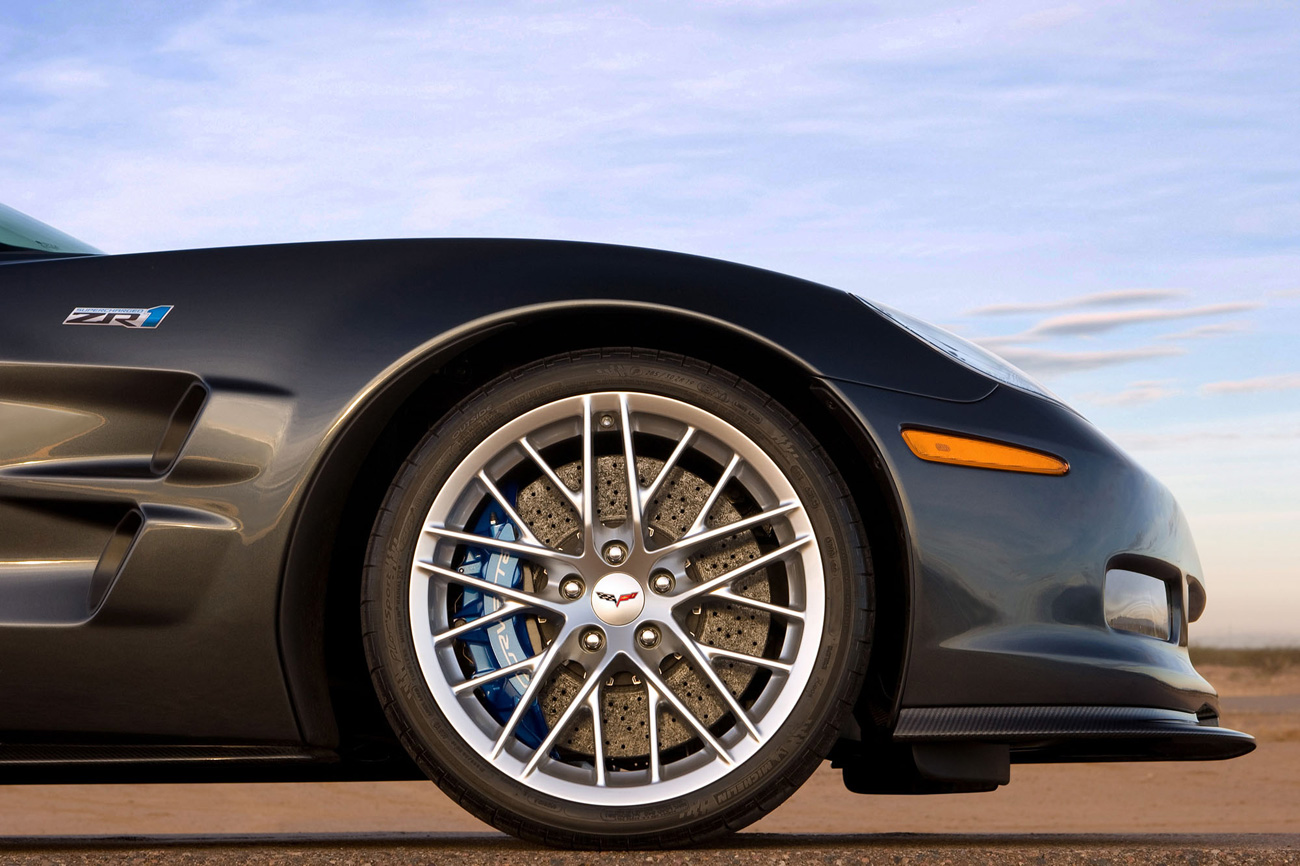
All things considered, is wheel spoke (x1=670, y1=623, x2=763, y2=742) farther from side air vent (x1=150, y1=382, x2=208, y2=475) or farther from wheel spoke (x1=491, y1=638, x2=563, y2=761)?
side air vent (x1=150, y1=382, x2=208, y2=475)

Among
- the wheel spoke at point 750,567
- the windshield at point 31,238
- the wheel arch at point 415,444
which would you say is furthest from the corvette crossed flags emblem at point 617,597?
the windshield at point 31,238

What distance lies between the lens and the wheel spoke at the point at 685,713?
1.93 meters

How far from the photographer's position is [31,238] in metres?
2.45

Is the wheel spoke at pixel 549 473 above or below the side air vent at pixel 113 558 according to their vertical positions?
above

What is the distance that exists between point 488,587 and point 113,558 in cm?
66

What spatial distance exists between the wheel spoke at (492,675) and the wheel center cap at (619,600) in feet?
0.48

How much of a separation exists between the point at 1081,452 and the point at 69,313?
6.24 ft

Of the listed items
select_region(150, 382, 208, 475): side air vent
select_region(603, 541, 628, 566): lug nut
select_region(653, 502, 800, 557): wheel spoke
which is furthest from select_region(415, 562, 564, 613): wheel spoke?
select_region(150, 382, 208, 475): side air vent

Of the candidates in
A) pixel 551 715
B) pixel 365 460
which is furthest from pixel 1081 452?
pixel 365 460

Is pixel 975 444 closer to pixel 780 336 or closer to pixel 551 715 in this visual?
pixel 780 336

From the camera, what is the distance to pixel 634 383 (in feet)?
6.59

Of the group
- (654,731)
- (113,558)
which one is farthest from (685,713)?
(113,558)

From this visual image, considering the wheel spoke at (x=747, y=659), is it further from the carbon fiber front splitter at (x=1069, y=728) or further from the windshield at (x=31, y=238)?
the windshield at (x=31, y=238)

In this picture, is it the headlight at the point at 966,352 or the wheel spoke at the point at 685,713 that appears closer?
the wheel spoke at the point at 685,713
